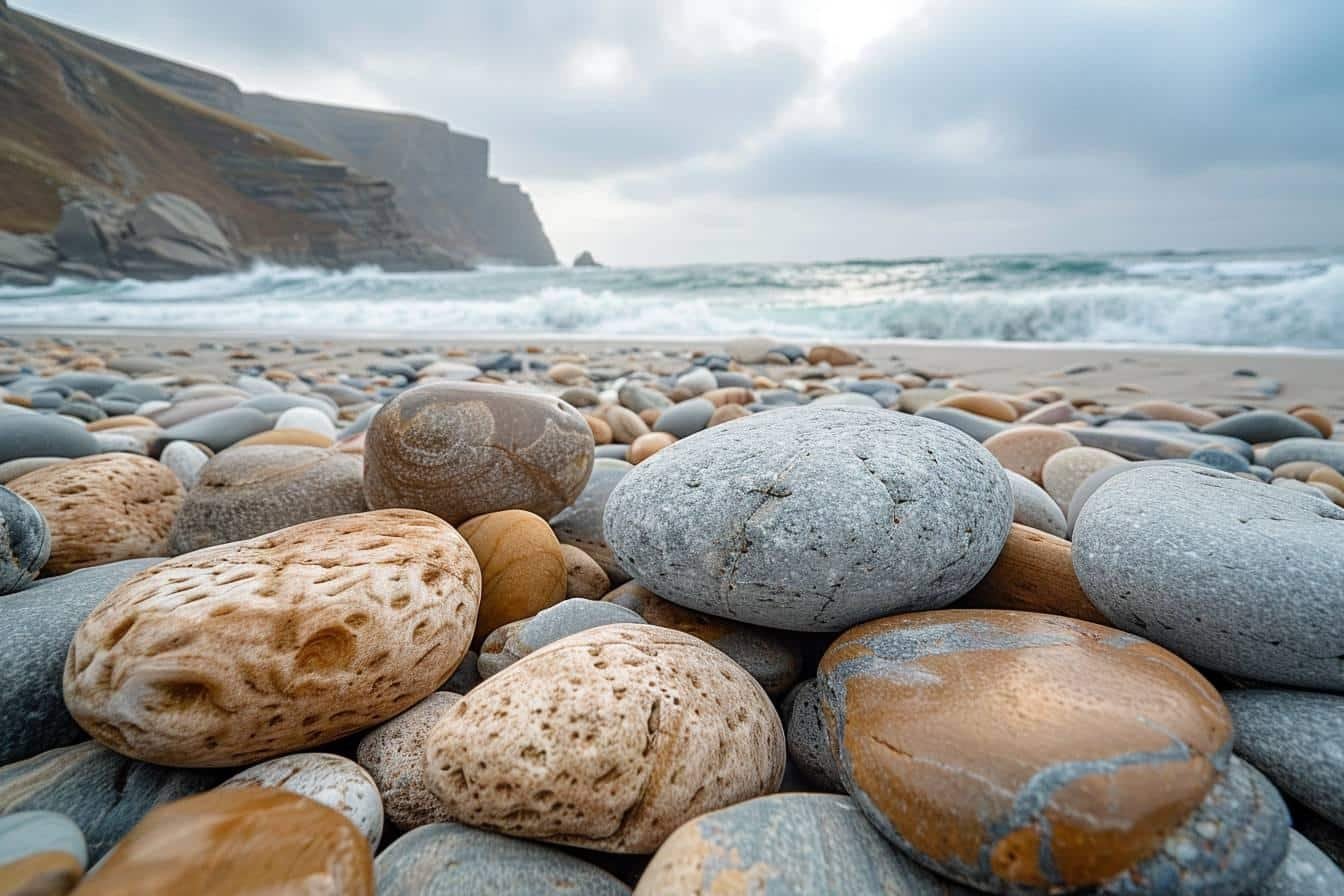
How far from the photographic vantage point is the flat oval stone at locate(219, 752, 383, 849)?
905 mm

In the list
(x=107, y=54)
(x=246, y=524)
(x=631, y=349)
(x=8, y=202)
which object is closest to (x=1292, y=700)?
(x=246, y=524)

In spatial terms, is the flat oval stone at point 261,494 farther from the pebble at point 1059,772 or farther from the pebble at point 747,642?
the pebble at point 1059,772

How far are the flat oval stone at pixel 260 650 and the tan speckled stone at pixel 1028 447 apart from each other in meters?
2.18

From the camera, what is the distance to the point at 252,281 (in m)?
32.3

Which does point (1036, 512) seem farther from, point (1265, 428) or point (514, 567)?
point (1265, 428)

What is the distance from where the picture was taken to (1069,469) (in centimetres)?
230

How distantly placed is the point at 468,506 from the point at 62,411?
3.46 m

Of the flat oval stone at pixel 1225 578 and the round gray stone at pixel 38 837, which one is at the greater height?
the flat oval stone at pixel 1225 578

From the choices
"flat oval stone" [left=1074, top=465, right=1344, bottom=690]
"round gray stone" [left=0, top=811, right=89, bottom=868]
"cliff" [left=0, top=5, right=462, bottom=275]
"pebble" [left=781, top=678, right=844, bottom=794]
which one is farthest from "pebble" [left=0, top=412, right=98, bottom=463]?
"cliff" [left=0, top=5, right=462, bottom=275]

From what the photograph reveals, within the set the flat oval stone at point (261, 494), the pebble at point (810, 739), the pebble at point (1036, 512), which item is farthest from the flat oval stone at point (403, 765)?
the pebble at point (1036, 512)

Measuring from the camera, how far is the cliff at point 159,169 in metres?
33.2

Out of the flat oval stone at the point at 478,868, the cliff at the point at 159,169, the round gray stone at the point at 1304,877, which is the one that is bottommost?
the flat oval stone at the point at 478,868

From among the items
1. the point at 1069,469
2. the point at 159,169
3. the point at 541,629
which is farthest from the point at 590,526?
the point at 159,169

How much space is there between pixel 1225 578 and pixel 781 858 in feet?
2.76
